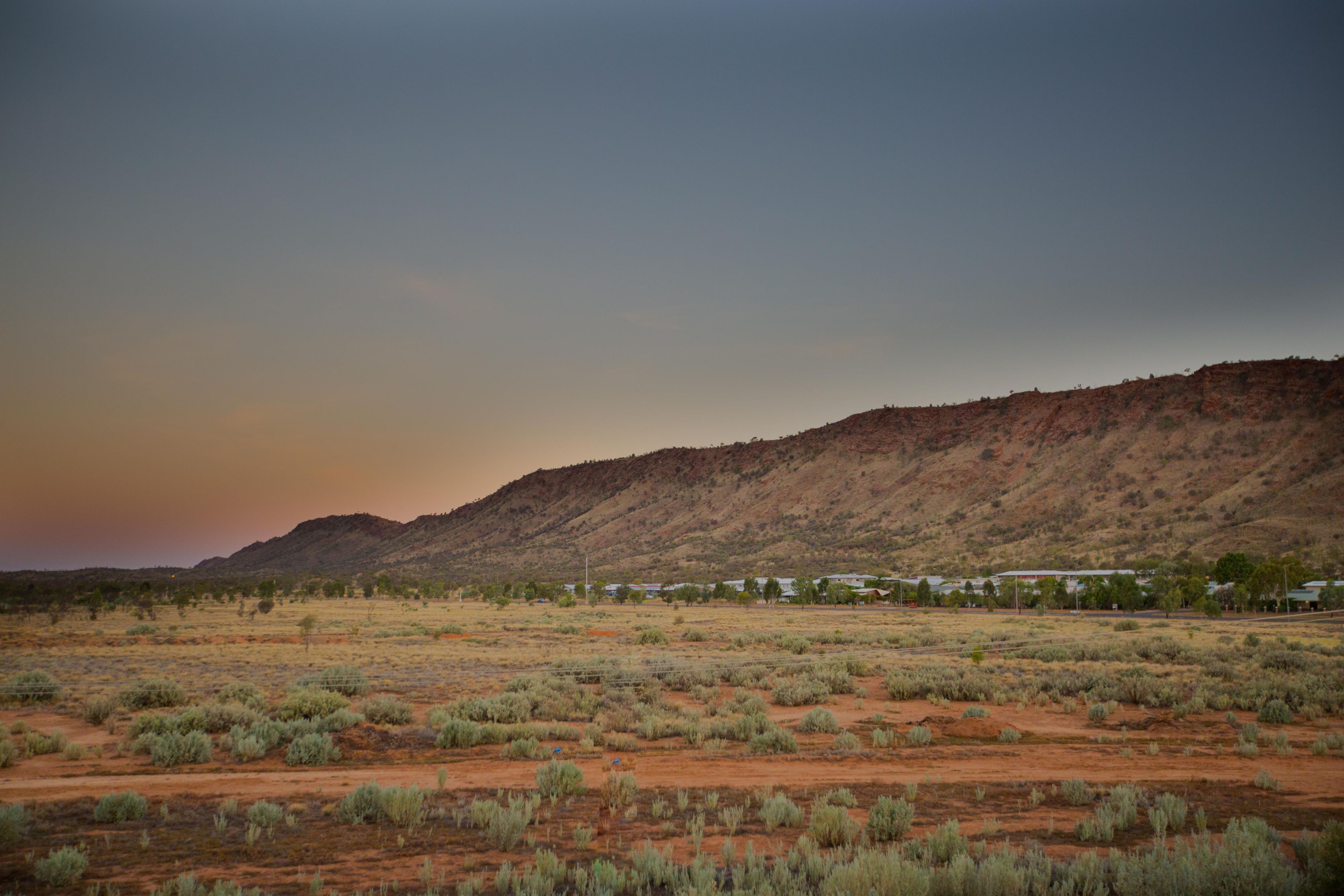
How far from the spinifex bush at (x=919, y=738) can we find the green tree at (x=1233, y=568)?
175 feet

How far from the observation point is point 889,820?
8516 mm

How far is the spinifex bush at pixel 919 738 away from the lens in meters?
13.5

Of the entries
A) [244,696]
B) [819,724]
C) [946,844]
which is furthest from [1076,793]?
[244,696]

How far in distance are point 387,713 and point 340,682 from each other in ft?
14.5

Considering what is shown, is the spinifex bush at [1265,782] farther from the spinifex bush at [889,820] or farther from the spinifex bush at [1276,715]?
the spinifex bush at [1276,715]

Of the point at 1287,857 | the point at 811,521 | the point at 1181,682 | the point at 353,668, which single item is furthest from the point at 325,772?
the point at 811,521

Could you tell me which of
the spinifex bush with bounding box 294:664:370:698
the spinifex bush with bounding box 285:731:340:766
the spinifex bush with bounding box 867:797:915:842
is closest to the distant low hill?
the spinifex bush with bounding box 294:664:370:698

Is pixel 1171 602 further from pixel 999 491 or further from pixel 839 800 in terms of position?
pixel 999 491

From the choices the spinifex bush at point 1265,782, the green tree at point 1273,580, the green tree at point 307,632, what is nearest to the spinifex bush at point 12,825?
the spinifex bush at point 1265,782

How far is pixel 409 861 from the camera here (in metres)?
7.78

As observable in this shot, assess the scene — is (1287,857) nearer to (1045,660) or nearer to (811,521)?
(1045,660)

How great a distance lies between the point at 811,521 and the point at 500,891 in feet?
337

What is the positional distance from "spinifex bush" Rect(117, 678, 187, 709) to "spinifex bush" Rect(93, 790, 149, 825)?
815 centimetres

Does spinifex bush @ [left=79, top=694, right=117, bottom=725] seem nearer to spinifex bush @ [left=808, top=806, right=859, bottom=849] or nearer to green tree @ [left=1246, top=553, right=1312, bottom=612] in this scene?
spinifex bush @ [left=808, top=806, right=859, bottom=849]
